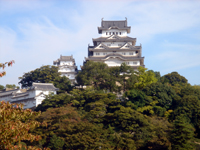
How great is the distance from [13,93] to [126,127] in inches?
695

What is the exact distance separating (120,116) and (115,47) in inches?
711

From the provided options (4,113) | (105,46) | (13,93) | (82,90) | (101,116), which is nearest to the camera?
(4,113)

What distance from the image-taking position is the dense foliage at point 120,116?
2220 cm

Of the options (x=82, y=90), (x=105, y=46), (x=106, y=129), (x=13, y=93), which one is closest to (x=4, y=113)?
(x=106, y=129)

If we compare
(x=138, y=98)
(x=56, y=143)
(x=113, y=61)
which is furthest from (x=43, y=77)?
(x=56, y=143)

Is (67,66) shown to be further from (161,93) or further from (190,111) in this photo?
→ (190,111)

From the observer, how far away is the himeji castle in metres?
38.2

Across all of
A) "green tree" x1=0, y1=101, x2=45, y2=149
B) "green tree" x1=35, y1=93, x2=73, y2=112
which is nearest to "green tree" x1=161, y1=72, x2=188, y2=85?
"green tree" x1=35, y1=93, x2=73, y2=112

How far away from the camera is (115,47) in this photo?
40.8m

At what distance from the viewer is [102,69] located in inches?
1244

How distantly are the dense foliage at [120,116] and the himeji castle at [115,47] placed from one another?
6.25 meters

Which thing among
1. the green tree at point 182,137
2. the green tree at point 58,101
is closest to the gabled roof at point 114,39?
the green tree at point 58,101

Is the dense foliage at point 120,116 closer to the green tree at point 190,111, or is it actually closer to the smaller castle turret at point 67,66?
the green tree at point 190,111

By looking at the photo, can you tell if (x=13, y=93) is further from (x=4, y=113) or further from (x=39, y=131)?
(x=4, y=113)
